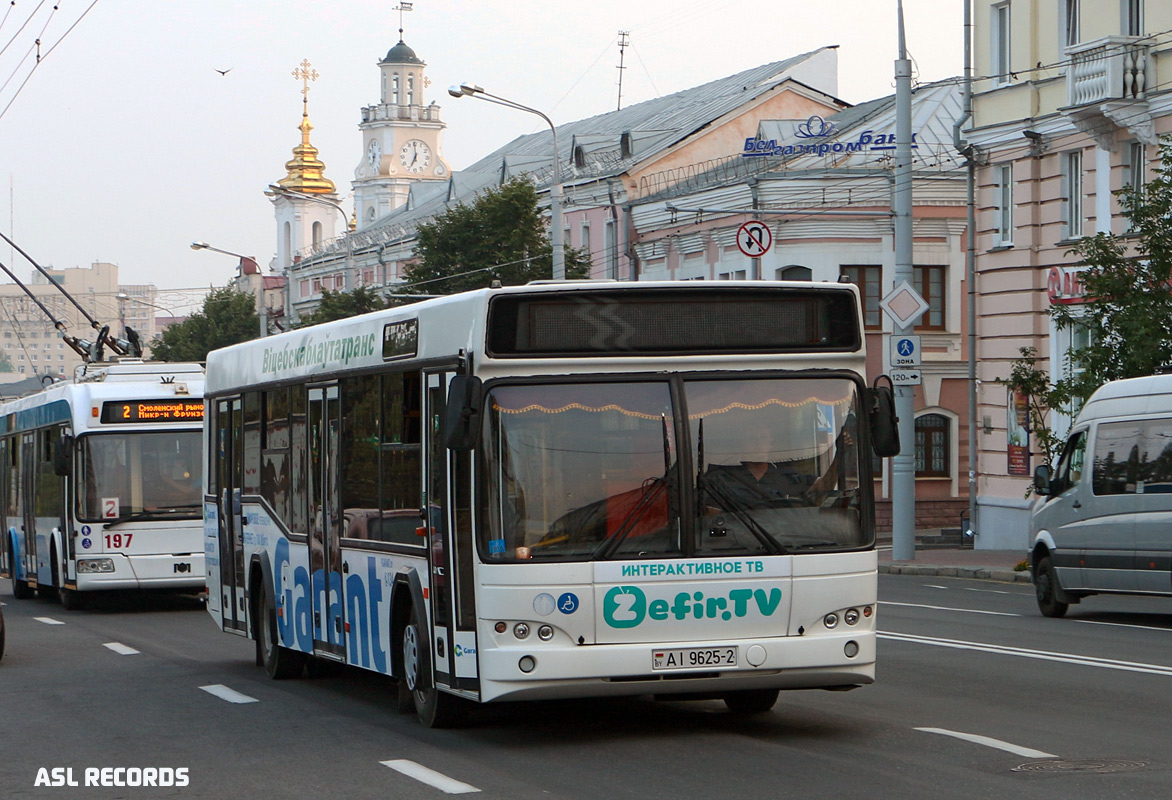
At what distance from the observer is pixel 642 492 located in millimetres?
9570

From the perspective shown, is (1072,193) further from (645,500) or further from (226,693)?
(645,500)

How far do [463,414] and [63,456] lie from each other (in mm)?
13857

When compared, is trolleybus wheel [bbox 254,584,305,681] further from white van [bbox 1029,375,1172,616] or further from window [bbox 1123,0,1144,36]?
window [bbox 1123,0,1144,36]

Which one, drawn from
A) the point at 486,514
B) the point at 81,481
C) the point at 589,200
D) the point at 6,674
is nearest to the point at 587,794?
the point at 486,514

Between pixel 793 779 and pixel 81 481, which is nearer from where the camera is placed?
pixel 793 779

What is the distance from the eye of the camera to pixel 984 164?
35656mm

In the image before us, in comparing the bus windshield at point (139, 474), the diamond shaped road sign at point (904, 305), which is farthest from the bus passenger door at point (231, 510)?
the diamond shaped road sign at point (904, 305)

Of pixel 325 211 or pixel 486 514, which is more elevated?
pixel 325 211

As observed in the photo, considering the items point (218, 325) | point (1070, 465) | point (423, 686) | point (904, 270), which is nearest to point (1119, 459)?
point (1070, 465)

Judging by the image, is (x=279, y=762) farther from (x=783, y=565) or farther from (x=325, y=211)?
(x=325, y=211)

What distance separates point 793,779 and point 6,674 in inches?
326

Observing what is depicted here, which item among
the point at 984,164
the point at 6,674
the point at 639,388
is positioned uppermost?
the point at 984,164

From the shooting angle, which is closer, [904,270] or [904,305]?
[904,305]

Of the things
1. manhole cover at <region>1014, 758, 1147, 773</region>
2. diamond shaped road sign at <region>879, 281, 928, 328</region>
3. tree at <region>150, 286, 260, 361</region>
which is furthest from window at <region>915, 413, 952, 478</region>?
tree at <region>150, 286, 260, 361</region>
